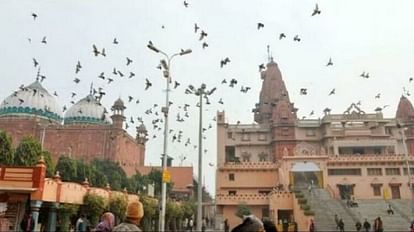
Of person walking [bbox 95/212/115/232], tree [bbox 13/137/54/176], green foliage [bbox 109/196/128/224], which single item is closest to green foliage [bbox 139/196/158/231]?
green foliage [bbox 109/196/128/224]

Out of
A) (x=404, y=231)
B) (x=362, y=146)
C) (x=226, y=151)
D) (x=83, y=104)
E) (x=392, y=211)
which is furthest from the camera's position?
(x=83, y=104)

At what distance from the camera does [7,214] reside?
2264 centimetres

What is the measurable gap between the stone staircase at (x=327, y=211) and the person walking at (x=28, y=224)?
66.3ft

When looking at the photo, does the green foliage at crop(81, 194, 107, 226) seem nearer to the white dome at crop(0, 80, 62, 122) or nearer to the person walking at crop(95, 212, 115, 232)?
the person walking at crop(95, 212, 115, 232)

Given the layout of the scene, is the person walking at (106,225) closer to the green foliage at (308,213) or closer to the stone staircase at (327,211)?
the stone staircase at (327,211)

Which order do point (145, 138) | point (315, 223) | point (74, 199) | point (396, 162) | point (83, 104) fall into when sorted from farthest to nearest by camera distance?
point (145, 138)
point (83, 104)
point (396, 162)
point (315, 223)
point (74, 199)

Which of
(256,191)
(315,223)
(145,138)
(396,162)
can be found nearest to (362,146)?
(396,162)

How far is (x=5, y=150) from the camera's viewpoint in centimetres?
2981

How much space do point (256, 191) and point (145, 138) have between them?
1259 inches

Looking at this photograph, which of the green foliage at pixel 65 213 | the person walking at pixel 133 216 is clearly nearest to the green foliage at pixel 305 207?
the green foliage at pixel 65 213

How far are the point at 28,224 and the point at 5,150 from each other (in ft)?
→ 37.0

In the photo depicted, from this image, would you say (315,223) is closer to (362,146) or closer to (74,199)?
(74,199)

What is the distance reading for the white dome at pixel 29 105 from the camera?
64.6 metres

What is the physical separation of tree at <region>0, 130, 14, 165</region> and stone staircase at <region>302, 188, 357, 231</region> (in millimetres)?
23220
